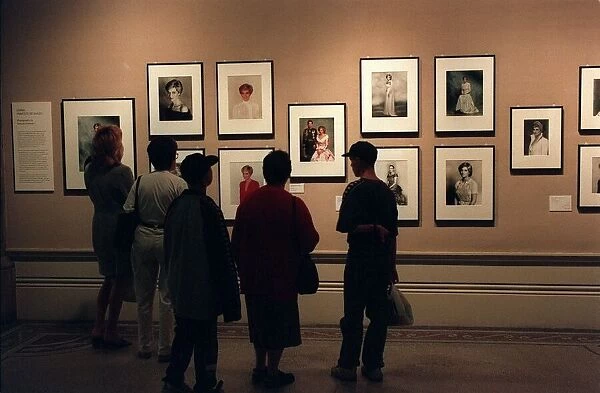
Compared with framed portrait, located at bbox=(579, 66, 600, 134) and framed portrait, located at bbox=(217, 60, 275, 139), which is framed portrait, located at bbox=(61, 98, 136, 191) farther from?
framed portrait, located at bbox=(579, 66, 600, 134)

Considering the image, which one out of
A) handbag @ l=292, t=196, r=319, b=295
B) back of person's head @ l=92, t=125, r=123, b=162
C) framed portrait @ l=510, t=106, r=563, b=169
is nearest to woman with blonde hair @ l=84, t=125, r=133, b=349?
back of person's head @ l=92, t=125, r=123, b=162

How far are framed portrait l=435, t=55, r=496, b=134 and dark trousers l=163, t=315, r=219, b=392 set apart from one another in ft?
11.0

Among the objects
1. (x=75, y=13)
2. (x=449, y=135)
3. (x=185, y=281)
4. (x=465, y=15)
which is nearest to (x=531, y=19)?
(x=465, y=15)

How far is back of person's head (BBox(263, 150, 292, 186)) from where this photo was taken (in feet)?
14.7

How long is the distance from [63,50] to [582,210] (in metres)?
5.90

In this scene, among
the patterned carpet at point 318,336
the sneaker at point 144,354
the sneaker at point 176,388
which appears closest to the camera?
the sneaker at point 176,388

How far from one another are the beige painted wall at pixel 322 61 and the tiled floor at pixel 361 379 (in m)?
0.95

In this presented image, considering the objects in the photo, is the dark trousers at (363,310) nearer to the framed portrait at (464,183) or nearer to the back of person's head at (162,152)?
the back of person's head at (162,152)

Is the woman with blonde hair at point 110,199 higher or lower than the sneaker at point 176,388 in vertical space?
higher

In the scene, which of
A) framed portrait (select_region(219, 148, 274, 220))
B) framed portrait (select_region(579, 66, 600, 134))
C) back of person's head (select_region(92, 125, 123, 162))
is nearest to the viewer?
back of person's head (select_region(92, 125, 123, 162))

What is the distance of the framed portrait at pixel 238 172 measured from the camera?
6.51 meters

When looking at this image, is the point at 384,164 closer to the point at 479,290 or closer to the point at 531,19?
the point at 479,290

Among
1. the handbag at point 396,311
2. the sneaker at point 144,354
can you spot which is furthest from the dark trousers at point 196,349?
the handbag at point 396,311

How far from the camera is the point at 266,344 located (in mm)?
4469
